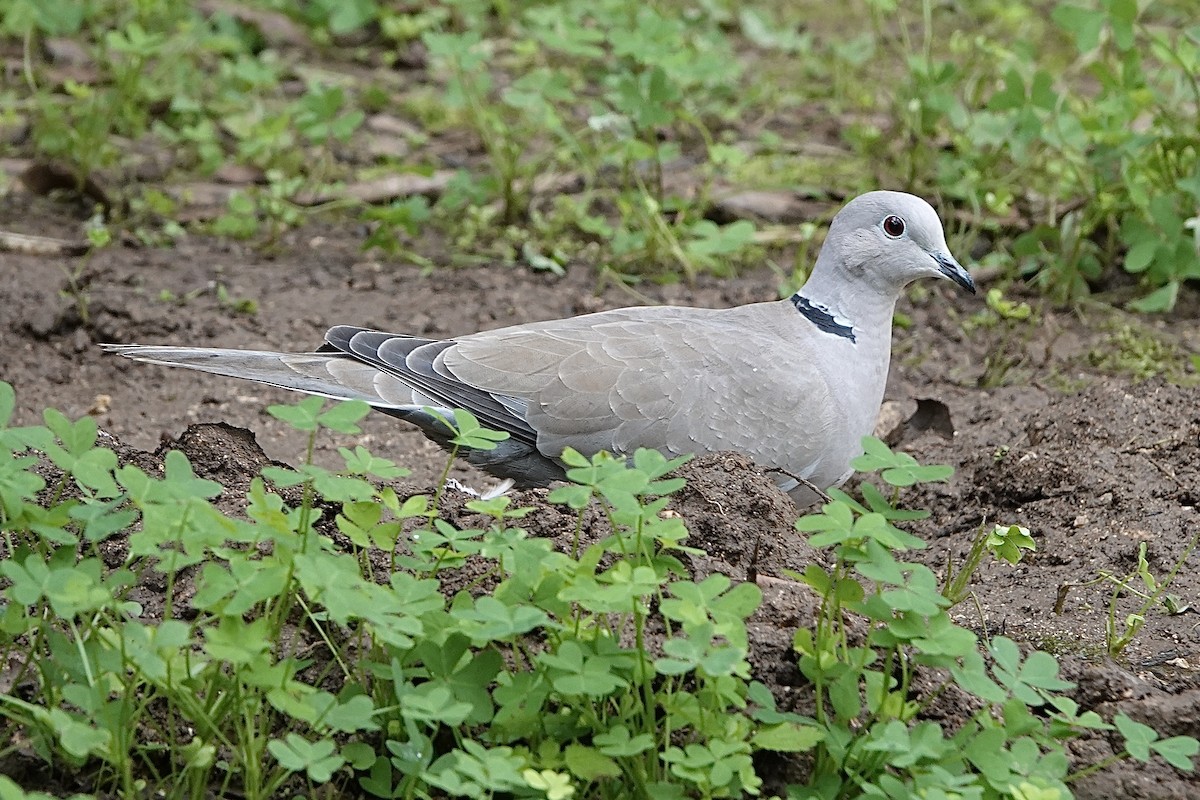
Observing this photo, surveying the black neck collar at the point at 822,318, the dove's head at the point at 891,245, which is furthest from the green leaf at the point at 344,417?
the dove's head at the point at 891,245

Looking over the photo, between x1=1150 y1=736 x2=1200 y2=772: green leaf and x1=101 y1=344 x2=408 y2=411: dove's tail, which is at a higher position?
x1=1150 y1=736 x2=1200 y2=772: green leaf

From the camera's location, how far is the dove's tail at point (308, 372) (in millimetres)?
3564

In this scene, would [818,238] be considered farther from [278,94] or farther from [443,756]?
[443,756]

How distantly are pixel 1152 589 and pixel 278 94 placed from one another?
4.75 metres

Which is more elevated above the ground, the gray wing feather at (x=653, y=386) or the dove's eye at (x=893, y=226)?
the dove's eye at (x=893, y=226)

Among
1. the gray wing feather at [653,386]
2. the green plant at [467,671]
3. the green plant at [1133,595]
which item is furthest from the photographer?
the gray wing feather at [653,386]

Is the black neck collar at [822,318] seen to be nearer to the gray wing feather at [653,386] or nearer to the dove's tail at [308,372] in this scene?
the gray wing feather at [653,386]

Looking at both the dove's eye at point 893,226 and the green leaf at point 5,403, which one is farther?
the dove's eye at point 893,226

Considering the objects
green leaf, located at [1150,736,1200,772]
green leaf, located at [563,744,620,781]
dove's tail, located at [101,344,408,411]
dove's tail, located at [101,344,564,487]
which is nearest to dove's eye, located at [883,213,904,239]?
dove's tail, located at [101,344,564,487]

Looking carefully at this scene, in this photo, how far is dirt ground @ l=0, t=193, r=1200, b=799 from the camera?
3.01 meters

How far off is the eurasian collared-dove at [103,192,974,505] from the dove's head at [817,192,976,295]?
0.69ft

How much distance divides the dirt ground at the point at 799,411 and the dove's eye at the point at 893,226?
0.64 metres

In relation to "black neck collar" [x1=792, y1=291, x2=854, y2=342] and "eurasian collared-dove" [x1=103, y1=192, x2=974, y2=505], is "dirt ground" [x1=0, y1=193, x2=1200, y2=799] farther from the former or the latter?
"black neck collar" [x1=792, y1=291, x2=854, y2=342]

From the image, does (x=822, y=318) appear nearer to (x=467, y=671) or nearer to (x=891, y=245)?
(x=891, y=245)
